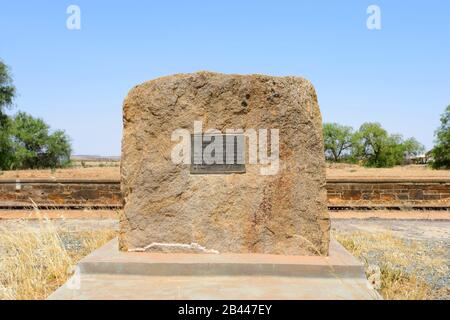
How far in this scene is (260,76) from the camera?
504cm

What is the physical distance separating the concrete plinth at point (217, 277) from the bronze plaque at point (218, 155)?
894 mm

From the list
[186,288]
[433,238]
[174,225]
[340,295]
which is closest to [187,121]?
[174,225]

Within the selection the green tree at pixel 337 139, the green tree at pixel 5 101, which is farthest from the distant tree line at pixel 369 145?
the green tree at pixel 5 101

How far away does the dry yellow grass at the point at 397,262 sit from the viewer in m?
4.50

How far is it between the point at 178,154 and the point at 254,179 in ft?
2.76

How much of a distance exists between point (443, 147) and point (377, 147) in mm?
13175

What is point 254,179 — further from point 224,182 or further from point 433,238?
point 433,238

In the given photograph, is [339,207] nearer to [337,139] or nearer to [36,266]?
[36,266]

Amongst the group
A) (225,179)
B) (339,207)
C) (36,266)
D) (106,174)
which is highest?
(225,179)

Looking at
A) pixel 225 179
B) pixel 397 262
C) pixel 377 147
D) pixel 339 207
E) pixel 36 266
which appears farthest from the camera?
A: pixel 377 147

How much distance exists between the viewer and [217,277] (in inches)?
176

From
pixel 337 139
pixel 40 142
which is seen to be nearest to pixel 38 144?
pixel 40 142
